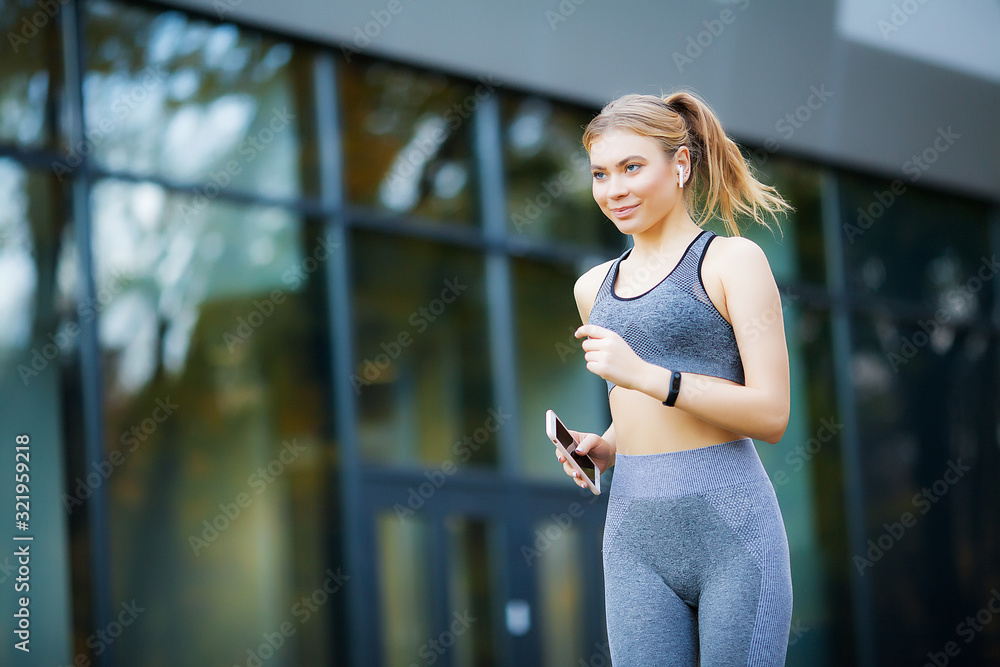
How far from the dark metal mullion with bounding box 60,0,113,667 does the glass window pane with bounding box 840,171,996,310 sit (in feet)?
21.3

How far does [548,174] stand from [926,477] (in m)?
4.86

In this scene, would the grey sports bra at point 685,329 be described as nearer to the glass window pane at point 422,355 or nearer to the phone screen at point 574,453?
the phone screen at point 574,453

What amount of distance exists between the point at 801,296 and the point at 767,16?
233 centimetres

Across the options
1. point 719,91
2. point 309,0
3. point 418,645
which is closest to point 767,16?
point 719,91

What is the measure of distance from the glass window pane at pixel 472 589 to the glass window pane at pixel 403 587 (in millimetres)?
185

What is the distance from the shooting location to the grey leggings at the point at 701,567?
2.03 metres

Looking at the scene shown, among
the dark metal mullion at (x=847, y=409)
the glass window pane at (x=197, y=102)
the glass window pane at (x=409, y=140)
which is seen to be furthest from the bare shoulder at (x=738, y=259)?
the dark metal mullion at (x=847, y=409)

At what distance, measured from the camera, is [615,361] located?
6.42 ft

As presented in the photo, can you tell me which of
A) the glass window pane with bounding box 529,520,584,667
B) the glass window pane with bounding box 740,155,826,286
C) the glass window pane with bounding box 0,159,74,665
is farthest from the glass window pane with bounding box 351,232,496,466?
the glass window pane with bounding box 740,155,826,286

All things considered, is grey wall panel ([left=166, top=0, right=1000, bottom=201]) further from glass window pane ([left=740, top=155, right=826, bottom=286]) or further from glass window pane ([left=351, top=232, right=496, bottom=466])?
glass window pane ([left=351, top=232, right=496, bottom=466])

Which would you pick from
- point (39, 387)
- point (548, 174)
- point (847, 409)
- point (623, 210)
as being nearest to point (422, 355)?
point (548, 174)

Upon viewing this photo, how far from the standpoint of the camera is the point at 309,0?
6.46 m

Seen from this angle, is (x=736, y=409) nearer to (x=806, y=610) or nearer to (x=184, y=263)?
(x=184, y=263)

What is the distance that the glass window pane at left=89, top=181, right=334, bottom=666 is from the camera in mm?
5699
